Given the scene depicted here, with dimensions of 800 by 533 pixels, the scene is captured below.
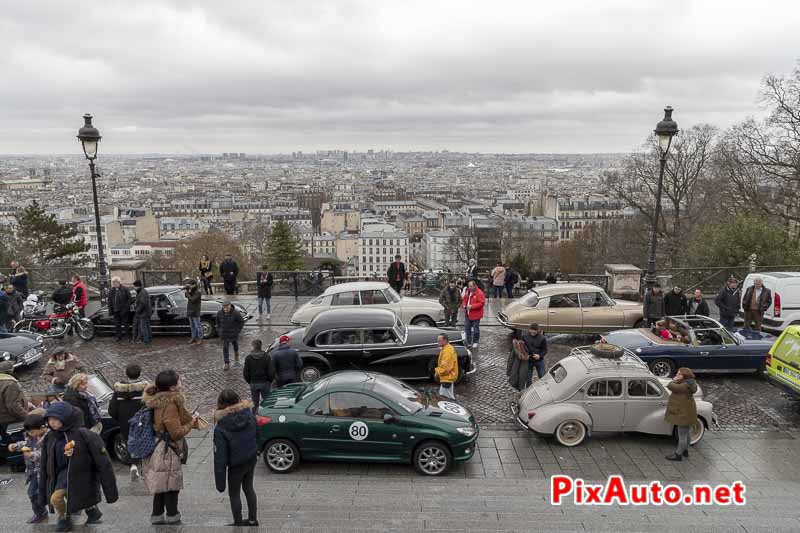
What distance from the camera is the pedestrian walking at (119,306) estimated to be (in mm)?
16562

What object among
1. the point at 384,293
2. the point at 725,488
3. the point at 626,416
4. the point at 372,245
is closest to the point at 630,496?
the point at 725,488

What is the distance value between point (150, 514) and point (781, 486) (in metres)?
8.09

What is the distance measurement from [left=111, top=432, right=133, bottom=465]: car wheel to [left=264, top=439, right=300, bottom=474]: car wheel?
2051mm

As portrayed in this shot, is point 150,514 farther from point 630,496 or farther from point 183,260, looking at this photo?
point 183,260

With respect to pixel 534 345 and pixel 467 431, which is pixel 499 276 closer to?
pixel 534 345

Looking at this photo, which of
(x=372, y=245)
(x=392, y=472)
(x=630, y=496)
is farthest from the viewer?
(x=372, y=245)

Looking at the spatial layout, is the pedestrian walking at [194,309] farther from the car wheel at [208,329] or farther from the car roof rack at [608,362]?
the car roof rack at [608,362]

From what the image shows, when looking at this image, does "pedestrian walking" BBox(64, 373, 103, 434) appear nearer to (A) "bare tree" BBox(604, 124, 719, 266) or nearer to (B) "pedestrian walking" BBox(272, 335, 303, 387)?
(B) "pedestrian walking" BBox(272, 335, 303, 387)

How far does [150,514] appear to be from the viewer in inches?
296

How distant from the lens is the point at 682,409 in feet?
32.3

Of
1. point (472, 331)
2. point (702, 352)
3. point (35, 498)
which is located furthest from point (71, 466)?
point (702, 352)

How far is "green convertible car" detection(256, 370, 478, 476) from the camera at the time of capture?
9.27 meters

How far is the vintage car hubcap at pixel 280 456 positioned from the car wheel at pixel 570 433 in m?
4.15

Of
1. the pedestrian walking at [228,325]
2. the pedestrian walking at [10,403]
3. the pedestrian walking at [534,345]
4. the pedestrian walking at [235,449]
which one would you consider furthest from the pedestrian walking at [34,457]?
the pedestrian walking at [534,345]
